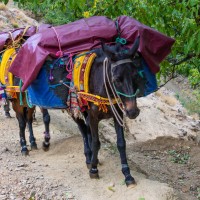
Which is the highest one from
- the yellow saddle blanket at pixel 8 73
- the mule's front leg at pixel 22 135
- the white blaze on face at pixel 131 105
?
the white blaze on face at pixel 131 105

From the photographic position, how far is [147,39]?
560 centimetres

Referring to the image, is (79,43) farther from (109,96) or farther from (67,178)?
(67,178)

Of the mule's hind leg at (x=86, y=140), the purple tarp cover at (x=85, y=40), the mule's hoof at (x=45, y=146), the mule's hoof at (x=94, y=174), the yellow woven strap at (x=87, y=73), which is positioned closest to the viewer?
the yellow woven strap at (x=87, y=73)

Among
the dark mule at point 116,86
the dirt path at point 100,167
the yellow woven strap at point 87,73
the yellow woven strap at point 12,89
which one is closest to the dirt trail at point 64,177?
the dirt path at point 100,167

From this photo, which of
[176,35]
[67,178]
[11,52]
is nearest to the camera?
[67,178]

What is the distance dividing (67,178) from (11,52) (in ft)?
8.53

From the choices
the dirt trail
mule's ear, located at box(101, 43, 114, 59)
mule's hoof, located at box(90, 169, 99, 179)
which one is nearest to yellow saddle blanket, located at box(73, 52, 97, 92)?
mule's ear, located at box(101, 43, 114, 59)

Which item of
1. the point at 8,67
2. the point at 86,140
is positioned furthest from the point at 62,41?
the point at 8,67

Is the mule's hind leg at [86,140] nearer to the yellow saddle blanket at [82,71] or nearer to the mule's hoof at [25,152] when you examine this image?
the yellow saddle blanket at [82,71]

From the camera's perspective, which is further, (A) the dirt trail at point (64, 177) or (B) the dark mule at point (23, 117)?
(B) the dark mule at point (23, 117)

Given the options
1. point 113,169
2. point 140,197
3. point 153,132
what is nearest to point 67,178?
point 113,169

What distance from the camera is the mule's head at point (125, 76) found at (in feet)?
16.0

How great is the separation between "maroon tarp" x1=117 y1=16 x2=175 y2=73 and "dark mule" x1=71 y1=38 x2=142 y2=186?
0.46 metres

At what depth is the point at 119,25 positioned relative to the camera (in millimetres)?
5770
